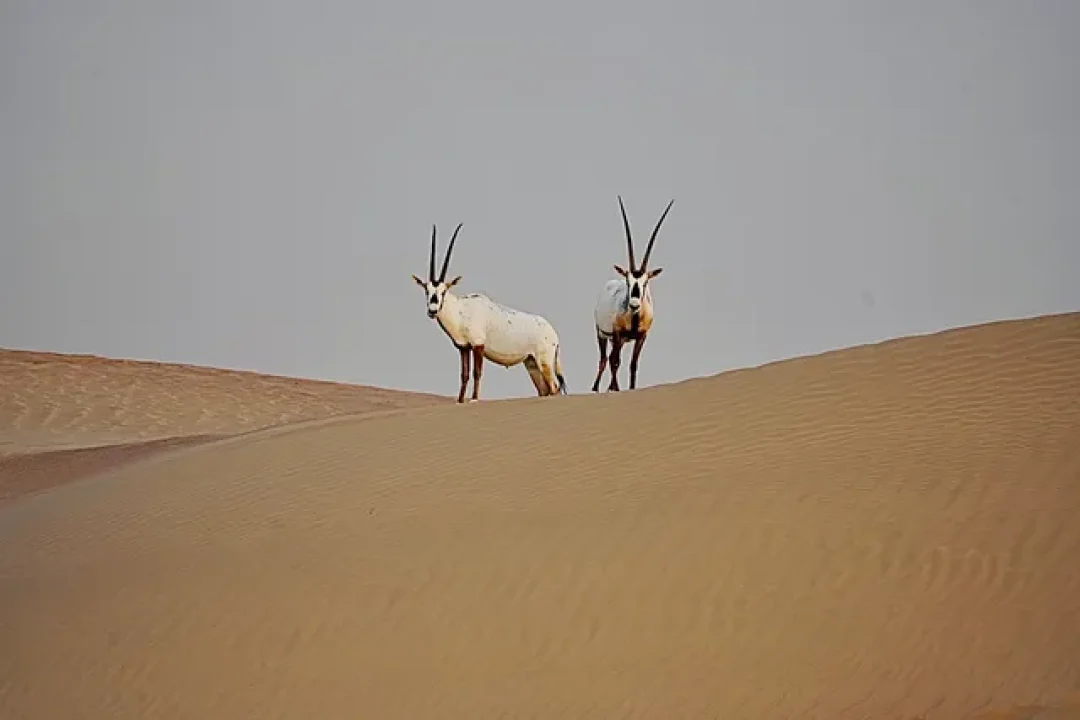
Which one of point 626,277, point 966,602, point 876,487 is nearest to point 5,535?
point 876,487

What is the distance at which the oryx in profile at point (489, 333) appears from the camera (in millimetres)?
9367

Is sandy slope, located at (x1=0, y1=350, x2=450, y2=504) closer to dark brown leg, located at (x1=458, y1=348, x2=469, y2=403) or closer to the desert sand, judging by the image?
dark brown leg, located at (x1=458, y1=348, x2=469, y2=403)

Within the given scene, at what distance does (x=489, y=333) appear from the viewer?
9.77m

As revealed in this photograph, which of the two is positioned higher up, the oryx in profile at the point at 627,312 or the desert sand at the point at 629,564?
the oryx in profile at the point at 627,312

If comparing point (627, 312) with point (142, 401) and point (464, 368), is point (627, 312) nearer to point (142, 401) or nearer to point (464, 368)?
point (464, 368)

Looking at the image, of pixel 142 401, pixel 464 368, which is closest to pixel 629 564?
pixel 464 368

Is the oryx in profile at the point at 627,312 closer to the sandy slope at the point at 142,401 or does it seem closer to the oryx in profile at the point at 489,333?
the oryx in profile at the point at 489,333

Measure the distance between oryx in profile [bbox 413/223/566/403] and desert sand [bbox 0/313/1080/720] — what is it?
3761mm

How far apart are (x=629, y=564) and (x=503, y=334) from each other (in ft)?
20.5

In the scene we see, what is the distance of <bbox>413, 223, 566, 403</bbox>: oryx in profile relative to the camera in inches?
369

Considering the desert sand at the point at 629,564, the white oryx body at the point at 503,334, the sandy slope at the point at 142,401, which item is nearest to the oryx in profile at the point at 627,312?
the white oryx body at the point at 503,334

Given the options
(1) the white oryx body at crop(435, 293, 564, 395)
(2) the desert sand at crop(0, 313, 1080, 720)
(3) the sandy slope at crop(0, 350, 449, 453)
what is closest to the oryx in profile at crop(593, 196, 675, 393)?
(1) the white oryx body at crop(435, 293, 564, 395)

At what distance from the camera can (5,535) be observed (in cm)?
547

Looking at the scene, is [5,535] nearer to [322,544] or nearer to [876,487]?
[322,544]
